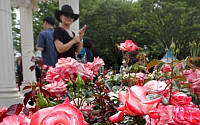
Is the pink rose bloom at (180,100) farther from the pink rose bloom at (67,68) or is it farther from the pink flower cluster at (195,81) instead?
the pink rose bloom at (67,68)

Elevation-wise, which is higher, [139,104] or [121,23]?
[121,23]

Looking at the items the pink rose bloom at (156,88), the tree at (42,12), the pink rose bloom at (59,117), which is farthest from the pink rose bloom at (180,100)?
the tree at (42,12)

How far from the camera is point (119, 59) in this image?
18.2m

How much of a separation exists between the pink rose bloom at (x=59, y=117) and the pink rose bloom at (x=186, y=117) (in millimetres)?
259

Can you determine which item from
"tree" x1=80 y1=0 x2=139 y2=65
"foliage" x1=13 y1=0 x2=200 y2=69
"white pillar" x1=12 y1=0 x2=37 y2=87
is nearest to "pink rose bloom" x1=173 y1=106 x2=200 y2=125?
"white pillar" x1=12 y1=0 x2=37 y2=87

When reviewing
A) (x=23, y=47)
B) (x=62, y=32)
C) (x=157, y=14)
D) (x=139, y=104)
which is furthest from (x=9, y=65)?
(x=157, y=14)

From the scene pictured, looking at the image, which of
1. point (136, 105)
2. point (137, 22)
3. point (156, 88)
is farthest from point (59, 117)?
point (137, 22)

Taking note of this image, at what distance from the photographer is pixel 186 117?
1.68ft

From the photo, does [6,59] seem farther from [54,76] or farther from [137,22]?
[137,22]

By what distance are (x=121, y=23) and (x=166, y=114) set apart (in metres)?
17.8

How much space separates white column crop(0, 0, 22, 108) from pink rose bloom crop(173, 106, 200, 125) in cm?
387

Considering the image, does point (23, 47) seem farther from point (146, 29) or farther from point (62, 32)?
point (146, 29)

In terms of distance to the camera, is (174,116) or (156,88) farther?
(156,88)

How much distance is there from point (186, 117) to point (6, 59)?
3.93 m
